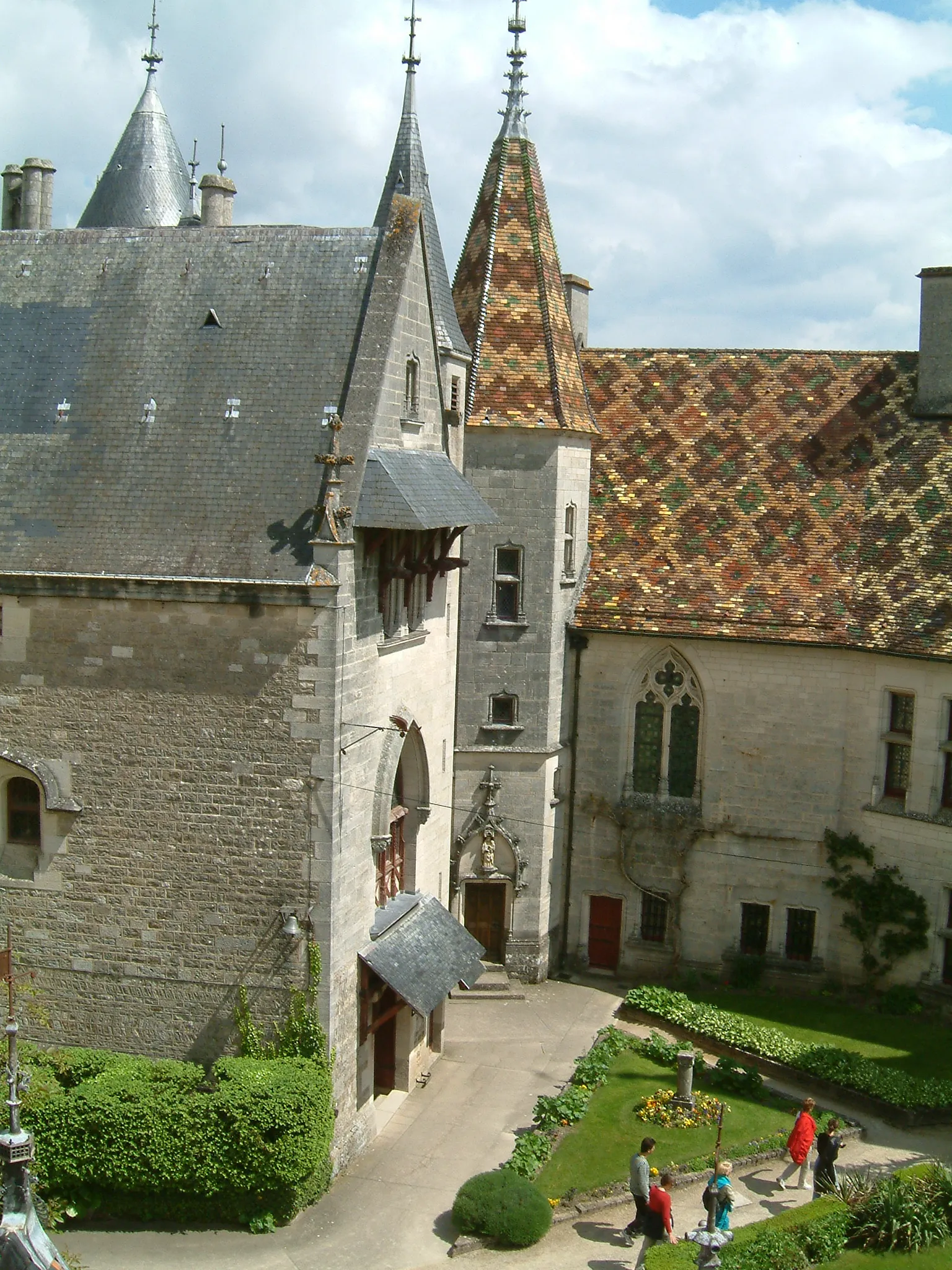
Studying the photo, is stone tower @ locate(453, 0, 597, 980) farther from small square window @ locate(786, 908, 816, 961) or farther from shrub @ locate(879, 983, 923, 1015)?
shrub @ locate(879, 983, 923, 1015)

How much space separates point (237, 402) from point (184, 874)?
7.67m

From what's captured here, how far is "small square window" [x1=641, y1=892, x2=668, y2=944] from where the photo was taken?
3105 centimetres

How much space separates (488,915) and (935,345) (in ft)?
53.7

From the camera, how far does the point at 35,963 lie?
2161cm

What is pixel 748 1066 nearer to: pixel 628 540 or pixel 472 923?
pixel 472 923

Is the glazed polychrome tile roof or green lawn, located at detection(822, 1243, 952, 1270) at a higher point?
the glazed polychrome tile roof

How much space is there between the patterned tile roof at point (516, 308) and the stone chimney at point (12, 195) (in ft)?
31.6

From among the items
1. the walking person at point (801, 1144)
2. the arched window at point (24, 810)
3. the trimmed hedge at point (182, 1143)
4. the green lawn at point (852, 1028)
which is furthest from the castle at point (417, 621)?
the walking person at point (801, 1144)

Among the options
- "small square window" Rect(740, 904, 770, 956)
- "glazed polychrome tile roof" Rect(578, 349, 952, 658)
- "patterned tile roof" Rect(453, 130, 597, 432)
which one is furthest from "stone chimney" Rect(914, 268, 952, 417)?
"small square window" Rect(740, 904, 770, 956)

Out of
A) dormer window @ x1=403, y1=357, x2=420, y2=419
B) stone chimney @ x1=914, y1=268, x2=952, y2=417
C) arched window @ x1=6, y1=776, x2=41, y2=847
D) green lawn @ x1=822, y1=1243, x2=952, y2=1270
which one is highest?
stone chimney @ x1=914, y1=268, x2=952, y2=417

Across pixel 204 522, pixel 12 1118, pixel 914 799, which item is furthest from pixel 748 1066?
pixel 12 1118

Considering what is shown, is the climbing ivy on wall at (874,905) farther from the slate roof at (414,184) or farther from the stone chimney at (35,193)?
the stone chimney at (35,193)

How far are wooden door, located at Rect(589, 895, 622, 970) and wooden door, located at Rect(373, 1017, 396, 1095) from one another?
811 centimetres

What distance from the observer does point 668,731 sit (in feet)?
101
